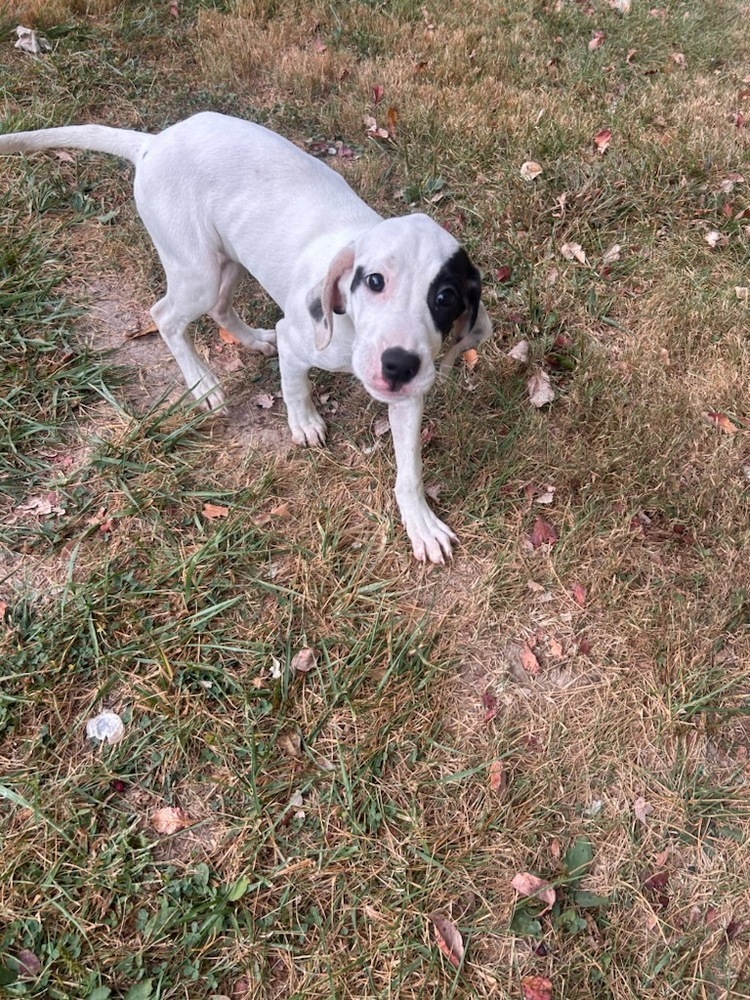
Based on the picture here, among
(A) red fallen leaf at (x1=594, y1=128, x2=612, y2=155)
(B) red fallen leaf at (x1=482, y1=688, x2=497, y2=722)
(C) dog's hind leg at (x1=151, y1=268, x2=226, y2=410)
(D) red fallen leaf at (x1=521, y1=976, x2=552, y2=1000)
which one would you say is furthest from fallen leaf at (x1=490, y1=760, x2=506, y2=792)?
(A) red fallen leaf at (x1=594, y1=128, x2=612, y2=155)

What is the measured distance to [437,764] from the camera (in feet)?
8.64

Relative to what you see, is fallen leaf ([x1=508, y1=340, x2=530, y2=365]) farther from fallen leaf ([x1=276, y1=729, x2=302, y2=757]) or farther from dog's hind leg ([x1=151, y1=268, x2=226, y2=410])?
fallen leaf ([x1=276, y1=729, x2=302, y2=757])

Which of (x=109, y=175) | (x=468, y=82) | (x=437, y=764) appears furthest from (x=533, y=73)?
(x=437, y=764)

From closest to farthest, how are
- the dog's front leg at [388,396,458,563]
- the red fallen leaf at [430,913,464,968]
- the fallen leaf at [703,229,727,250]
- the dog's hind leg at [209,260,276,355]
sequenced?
the red fallen leaf at [430,913,464,968], the dog's front leg at [388,396,458,563], the dog's hind leg at [209,260,276,355], the fallen leaf at [703,229,727,250]

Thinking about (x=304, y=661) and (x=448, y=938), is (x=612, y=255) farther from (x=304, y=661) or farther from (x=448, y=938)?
(x=448, y=938)

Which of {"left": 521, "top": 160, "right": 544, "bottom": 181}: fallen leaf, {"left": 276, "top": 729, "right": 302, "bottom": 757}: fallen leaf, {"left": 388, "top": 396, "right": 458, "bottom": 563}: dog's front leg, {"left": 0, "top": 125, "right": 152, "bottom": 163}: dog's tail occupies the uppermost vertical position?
{"left": 0, "top": 125, "right": 152, "bottom": 163}: dog's tail

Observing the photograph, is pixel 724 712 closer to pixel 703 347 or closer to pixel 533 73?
pixel 703 347

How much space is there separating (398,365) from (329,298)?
1.57 ft

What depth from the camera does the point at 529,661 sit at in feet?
9.63

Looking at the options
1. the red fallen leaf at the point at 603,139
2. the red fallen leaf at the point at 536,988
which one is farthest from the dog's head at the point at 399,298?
the red fallen leaf at the point at 603,139

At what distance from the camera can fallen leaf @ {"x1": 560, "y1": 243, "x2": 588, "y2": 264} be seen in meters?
4.27

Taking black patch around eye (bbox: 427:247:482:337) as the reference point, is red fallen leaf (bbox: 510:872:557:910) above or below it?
below

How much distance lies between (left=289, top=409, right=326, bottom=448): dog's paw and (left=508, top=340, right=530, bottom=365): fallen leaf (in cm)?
114

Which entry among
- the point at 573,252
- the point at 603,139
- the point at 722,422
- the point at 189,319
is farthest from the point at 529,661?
the point at 603,139
